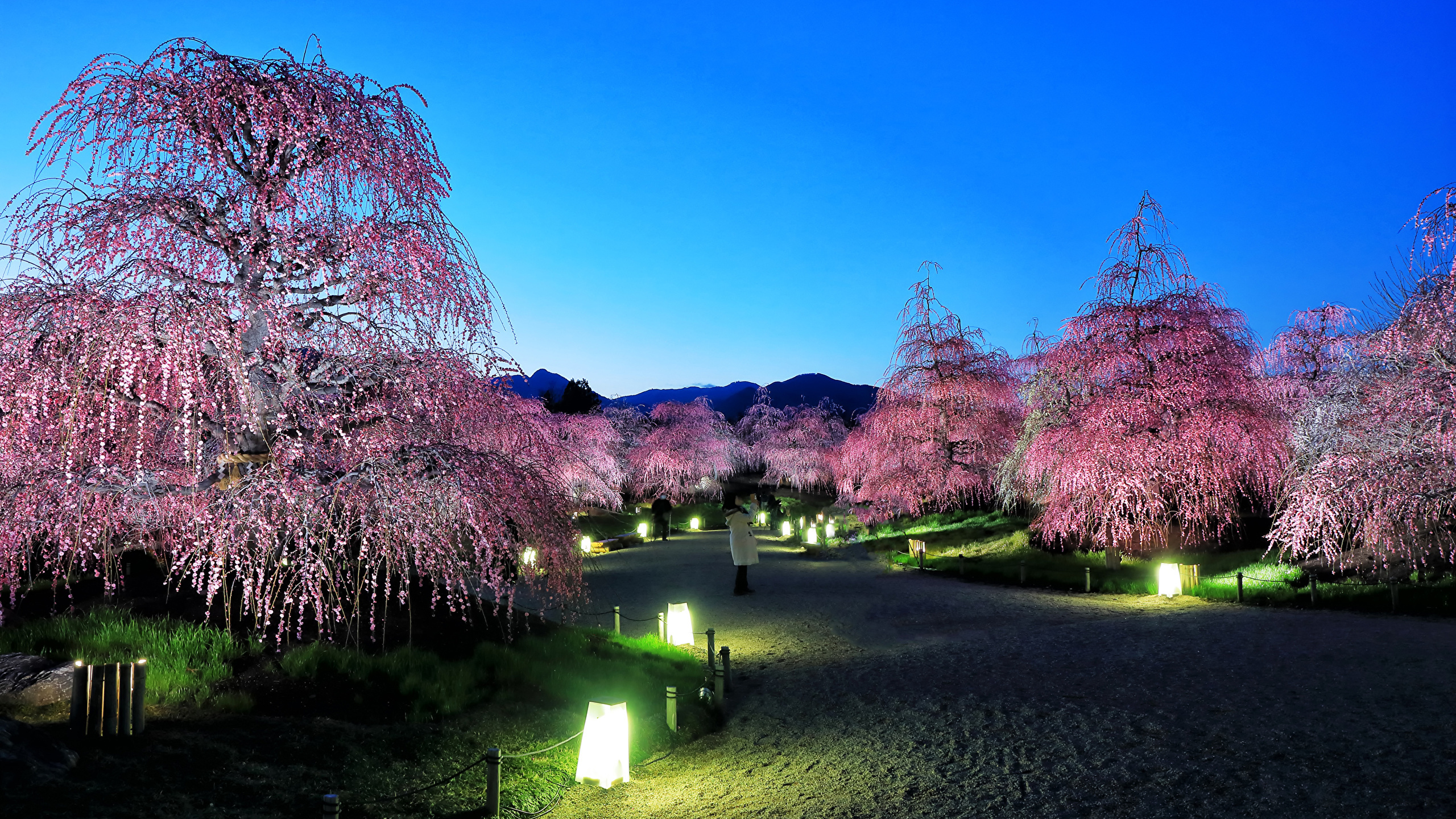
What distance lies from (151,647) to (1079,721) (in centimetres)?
942

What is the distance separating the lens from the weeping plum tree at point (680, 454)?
1764 inches

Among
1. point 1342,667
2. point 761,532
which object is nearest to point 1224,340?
point 1342,667

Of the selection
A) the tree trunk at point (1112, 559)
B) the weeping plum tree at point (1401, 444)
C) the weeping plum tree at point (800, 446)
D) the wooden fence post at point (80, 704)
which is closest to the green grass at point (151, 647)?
the wooden fence post at point (80, 704)

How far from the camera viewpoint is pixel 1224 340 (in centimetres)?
1625

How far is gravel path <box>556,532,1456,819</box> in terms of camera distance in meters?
6.05

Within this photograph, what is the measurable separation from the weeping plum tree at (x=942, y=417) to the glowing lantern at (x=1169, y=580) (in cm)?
950

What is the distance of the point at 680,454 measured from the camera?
146 feet

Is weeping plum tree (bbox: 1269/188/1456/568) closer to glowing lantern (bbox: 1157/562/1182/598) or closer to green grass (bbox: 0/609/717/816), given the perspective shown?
glowing lantern (bbox: 1157/562/1182/598)

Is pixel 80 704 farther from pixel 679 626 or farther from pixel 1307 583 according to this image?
pixel 1307 583

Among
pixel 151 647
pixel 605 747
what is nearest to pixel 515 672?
pixel 605 747

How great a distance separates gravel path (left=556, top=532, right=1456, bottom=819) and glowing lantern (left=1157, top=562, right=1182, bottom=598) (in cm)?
107

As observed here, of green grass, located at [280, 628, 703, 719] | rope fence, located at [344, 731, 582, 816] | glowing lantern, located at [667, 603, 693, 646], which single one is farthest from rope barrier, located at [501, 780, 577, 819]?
glowing lantern, located at [667, 603, 693, 646]

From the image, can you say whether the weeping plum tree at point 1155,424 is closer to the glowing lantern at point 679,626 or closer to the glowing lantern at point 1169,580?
the glowing lantern at point 1169,580

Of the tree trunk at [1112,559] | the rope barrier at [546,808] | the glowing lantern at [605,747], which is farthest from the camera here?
the tree trunk at [1112,559]
